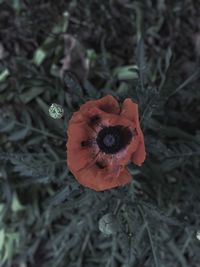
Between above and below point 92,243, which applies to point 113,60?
above

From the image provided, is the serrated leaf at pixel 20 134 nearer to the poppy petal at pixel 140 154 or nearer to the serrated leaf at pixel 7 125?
the serrated leaf at pixel 7 125

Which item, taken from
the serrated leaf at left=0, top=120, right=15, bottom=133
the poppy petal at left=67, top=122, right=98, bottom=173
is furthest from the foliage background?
the poppy petal at left=67, top=122, right=98, bottom=173

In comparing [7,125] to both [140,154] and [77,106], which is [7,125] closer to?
[77,106]

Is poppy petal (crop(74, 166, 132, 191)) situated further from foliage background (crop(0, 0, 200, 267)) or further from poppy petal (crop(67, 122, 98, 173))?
foliage background (crop(0, 0, 200, 267))

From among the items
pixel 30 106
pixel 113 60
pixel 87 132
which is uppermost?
pixel 87 132

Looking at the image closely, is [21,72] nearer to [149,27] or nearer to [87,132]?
[149,27]

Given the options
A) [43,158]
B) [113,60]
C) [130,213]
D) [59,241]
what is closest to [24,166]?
[43,158]
